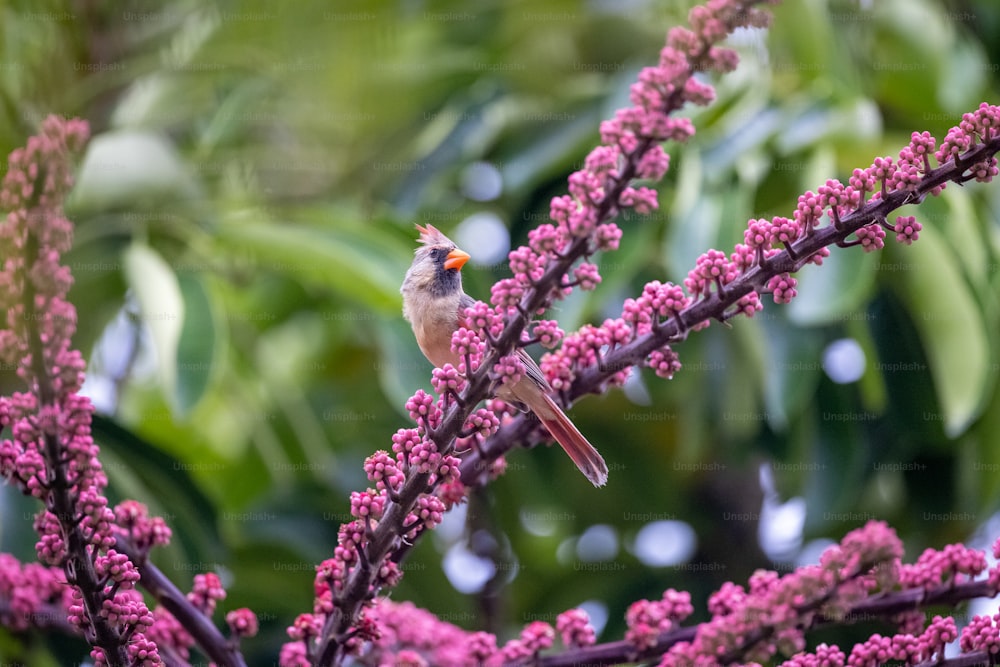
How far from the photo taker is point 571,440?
233cm

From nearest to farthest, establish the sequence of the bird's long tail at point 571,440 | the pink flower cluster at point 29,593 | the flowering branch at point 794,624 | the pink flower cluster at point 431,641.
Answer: the flowering branch at point 794,624, the pink flower cluster at point 431,641, the pink flower cluster at point 29,593, the bird's long tail at point 571,440

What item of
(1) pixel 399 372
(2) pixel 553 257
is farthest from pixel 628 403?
Answer: (2) pixel 553 257

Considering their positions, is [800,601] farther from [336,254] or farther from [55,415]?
[336,254]

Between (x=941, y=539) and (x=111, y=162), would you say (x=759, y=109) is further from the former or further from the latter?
(x=111, y=162)

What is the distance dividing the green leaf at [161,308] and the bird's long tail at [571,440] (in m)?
1.12

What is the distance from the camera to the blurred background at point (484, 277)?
3053 mm

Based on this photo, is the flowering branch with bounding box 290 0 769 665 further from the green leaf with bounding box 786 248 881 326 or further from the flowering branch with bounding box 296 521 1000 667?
the green leaf with bounding box 786 248 881 326

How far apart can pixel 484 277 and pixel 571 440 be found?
1.17 m

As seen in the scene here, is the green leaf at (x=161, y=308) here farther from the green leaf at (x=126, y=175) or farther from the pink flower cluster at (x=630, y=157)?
the pink flower cluster at (x=630, y=157)

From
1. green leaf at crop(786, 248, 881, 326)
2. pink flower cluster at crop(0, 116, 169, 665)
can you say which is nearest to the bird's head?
green leaf at crop(786, 248, 881, 326)

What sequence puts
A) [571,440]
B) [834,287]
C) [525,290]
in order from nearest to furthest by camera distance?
[525,290] < [571,440] < [834,287]

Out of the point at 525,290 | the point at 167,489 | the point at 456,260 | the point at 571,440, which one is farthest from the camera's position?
the point at 167,489

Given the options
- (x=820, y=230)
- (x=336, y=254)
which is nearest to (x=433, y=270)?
(x=336, y=254)

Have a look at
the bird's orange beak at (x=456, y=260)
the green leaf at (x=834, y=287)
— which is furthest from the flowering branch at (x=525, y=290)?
the green leaf at (x=834, y=287)
